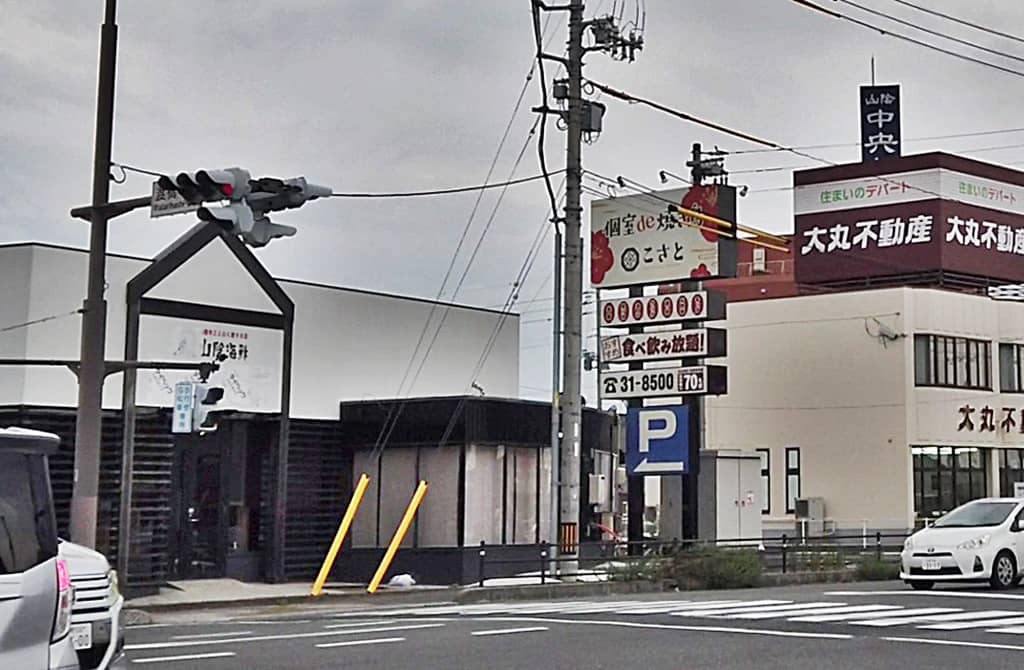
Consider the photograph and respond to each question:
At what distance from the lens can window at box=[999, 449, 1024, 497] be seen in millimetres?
52406

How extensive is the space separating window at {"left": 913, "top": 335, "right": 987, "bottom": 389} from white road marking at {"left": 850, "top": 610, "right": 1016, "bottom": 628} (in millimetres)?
31756

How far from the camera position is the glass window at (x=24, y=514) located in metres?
7.22

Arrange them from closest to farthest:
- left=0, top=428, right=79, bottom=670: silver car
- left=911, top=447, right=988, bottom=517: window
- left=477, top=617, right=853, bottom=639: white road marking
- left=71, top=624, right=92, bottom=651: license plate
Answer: left=0, top=428, right=79, bottom=670: silver car → left=71, top=624, right=92, bottom=651: license plate → left=477, top=617, right=853, bottom=639: white road marking → left=911, top=447, right=988, bottom=517: window

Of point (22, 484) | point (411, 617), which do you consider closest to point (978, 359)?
point (411, 617)

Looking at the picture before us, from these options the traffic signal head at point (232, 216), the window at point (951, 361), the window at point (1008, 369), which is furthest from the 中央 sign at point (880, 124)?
the traffic signal head at point (232, 216)

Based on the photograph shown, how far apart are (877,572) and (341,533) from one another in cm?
1142

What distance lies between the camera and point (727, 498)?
40156mm

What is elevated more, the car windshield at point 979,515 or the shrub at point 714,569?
the car windshield at point 979,515

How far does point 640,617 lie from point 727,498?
22.0m

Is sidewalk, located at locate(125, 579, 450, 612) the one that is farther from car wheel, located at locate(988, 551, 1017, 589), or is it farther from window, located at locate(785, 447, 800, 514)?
window, located at locate(785, 447, 800, 514)

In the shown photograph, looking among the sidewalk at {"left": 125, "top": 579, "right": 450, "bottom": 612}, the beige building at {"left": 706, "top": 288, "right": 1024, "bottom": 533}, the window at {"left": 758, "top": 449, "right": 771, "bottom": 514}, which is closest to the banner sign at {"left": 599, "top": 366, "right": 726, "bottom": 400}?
the sidewalk at {"left": 125, "top": 579, "right": 450, "bottom": 612}

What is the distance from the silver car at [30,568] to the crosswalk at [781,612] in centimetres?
1145

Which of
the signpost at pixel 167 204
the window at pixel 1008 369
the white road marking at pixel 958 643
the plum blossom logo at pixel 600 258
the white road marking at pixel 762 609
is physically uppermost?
the plum blossom logo at pixel 600 258

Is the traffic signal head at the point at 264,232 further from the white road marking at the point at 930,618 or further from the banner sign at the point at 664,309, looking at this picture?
the banner sign at the point at 664,309
